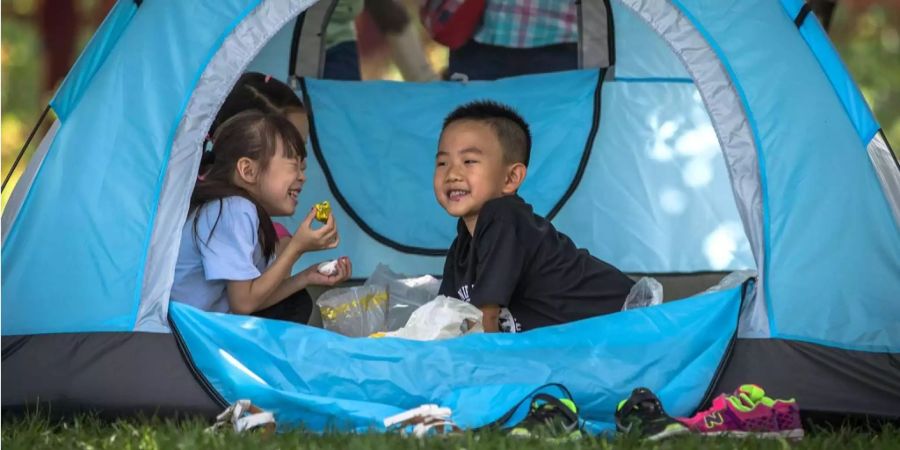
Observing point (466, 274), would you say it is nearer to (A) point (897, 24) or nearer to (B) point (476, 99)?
(B) point (476, 99)

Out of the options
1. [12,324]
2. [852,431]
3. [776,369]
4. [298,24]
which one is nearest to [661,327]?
[776,369]

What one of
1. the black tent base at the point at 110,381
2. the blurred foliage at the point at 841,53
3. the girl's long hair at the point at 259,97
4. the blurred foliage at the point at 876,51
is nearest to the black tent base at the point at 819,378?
the black tent base at the point at 110,381

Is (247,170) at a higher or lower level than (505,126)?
lower

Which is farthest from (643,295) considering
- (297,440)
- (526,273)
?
(297,440)

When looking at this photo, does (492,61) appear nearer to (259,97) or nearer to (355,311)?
(259,97)

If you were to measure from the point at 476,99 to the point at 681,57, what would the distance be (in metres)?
1.43

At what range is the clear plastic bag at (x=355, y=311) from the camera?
3.80m

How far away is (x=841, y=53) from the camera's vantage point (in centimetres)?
1323

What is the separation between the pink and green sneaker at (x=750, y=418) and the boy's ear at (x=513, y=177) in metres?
1.02

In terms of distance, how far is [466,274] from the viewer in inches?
133

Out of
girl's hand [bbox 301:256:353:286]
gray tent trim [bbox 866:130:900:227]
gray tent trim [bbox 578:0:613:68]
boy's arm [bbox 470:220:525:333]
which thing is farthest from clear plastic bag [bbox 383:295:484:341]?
gray tent trim [bbox 578:0:613:68]

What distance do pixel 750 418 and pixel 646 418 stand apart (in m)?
0.22

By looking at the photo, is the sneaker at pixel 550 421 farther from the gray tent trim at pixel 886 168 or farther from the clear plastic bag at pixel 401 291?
the clear plastic bag at pixel 401 291

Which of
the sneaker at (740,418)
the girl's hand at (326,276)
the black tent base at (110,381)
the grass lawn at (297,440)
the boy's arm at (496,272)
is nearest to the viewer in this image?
the grass lawn at (297,440)
